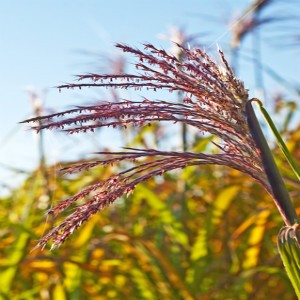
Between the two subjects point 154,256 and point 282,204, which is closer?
point 282,204

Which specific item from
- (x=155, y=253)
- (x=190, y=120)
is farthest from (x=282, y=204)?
(x=155, y=253)

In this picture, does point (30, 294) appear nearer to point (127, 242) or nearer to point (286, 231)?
point (127, 242)

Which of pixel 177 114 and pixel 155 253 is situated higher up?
pixel 155 253

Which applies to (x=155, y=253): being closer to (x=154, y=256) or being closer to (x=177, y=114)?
(x=154, y=256)

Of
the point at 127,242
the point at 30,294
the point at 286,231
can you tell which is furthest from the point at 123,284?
the point at 286,231

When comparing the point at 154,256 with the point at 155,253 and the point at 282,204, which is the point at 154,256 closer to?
the point at 155,253

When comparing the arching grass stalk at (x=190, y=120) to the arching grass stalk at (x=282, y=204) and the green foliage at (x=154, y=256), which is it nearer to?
the arching grass stalk at (x=282, y=204)

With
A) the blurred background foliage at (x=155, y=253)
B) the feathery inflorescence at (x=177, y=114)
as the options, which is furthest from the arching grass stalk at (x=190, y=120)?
the blurred background foliage at (x=155, y=253)

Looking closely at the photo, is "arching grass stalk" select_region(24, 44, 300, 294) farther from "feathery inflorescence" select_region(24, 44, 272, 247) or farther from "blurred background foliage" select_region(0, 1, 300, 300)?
"blurred background foliage" select_region(0, 1, 300, 300)

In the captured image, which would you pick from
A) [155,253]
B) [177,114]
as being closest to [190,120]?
[177,114]

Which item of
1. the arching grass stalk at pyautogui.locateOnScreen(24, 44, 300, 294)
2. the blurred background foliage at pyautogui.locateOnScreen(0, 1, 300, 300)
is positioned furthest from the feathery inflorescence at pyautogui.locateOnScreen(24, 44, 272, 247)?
the blurred background foliage at pyautogui.locateOnScreen(0, 1, 300, 300)
